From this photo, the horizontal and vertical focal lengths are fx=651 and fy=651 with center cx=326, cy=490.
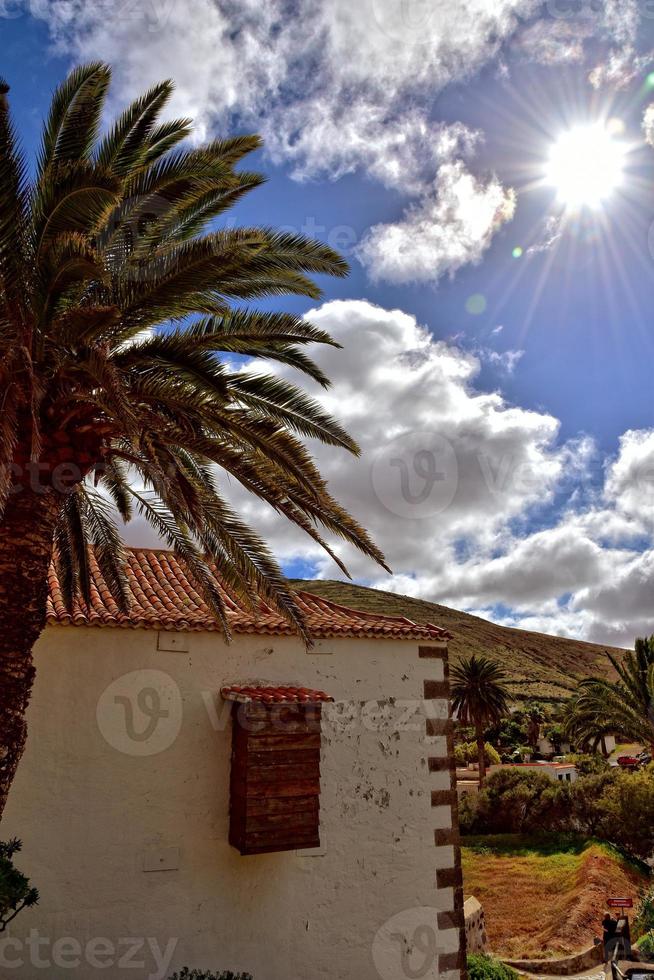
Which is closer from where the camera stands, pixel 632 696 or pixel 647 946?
pixel 647 946

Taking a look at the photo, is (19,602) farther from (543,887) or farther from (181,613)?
(543,887)

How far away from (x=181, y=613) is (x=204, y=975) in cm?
423

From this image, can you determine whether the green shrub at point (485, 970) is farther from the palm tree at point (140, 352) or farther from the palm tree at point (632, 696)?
the palm tree at point (140, 352)

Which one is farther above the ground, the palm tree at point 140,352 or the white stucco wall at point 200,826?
the palm tree at point 140,352

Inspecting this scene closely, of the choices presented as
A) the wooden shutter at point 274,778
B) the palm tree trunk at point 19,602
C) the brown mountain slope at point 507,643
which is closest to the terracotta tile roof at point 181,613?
the wooden shutter at point 274,778

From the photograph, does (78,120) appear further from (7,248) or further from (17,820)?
(17,820)

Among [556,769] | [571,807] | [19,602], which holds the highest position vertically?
[19,602]

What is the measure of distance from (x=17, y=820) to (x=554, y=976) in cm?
1741

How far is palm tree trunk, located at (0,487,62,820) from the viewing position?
5656 mm

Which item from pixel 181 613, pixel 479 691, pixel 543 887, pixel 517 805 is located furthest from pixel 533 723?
pixel 181 613

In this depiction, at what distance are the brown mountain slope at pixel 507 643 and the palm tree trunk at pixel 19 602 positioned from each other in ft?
233

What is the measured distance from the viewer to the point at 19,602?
228 inches

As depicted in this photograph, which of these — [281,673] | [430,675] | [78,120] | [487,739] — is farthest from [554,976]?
[487,739]

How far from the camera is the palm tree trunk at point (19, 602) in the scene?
5656 millimetres
